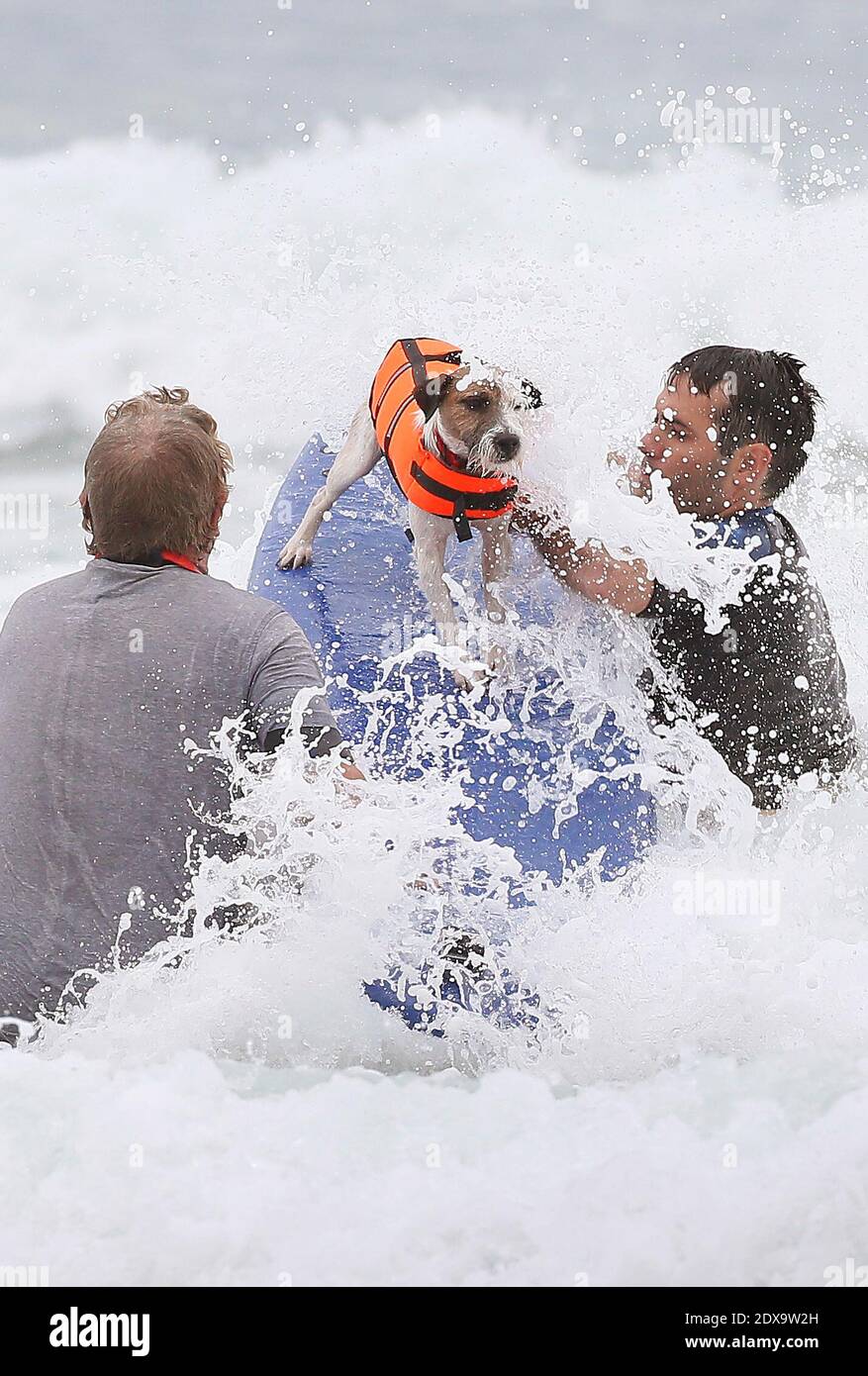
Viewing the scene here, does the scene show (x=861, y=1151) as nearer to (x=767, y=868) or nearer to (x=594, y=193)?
(x=767, y=868)

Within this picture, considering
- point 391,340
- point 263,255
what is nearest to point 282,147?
point 263,255

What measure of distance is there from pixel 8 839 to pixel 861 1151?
153 cm

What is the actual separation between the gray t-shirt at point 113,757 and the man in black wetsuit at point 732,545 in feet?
3.64

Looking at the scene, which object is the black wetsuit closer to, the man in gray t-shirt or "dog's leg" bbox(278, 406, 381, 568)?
"dog's leg" bbox(278, 406, 381, 568)

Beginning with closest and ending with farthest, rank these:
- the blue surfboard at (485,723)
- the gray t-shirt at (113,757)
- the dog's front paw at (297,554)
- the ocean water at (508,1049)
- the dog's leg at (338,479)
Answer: the ocean water at (508,1049) < the gray t-shirt at (113,757) < the blue surfboard at (485,723) < the dog's leg at (338,479) < the dog's front paw at (297,554)

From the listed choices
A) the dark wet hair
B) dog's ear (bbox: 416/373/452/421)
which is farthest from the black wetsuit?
dog's ear (bbox: 416/373/452/421)

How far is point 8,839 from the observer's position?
7.25 feet

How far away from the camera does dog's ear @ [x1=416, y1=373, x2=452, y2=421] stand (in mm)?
2965

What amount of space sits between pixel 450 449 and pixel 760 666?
893 millimetres

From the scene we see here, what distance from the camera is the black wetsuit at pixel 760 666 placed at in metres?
3.05

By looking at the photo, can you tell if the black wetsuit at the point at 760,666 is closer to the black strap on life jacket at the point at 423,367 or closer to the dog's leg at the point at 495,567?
the dog's leg at the point at 495,567
